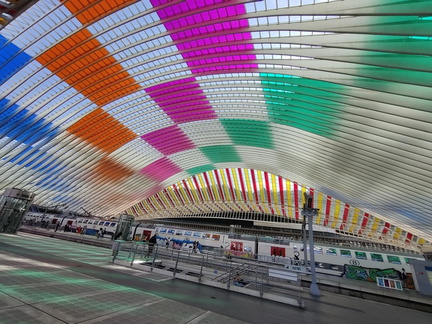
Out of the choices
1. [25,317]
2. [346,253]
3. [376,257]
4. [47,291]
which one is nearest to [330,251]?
[346,253]

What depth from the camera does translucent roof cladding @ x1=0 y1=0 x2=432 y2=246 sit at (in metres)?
13.4

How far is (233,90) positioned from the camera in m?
26.5

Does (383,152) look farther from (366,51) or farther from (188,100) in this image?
(188,100)

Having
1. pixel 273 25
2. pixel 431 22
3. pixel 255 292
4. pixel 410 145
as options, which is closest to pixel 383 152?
pixel 410 145

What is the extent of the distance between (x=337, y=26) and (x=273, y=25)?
4176 mm

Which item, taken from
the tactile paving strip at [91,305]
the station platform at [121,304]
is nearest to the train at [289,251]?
the station platform at [121,304]

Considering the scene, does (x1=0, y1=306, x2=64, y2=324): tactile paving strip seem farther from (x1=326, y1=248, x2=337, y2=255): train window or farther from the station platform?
(x1=326, y1=248, x2=337, y2=255): train window

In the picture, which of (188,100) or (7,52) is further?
(188,100)

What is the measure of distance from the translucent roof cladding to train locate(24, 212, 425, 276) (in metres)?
9.17

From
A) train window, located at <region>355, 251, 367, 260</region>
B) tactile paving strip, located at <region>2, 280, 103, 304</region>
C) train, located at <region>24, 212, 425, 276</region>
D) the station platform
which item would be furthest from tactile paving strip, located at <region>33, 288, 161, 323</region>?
train window, located at <region>355, 251, 367, 260</region>

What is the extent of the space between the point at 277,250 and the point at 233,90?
18.5 m

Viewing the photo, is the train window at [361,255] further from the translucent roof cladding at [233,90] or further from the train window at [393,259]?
the translucent roof cladding at [233,90]

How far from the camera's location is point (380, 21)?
1121 centimetres

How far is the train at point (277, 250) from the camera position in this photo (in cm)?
1819
